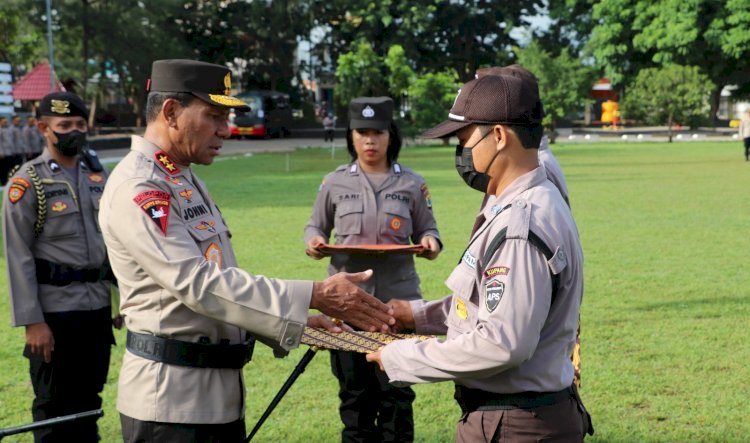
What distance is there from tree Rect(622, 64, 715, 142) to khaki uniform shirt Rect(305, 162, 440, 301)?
47.0 m

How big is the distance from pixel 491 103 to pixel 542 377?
924 mm

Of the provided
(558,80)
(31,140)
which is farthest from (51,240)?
(558,80)

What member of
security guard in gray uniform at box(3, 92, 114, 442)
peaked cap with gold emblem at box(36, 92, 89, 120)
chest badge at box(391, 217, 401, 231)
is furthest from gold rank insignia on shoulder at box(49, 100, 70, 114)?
chest badge at box(391, 217, 401, 231)

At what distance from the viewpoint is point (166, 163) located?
11.0 ft

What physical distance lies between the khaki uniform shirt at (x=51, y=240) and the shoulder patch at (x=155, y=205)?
2.02 metres

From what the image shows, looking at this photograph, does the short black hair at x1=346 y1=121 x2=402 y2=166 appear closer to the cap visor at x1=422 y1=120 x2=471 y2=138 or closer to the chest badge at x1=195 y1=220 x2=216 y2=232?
the chest badge at x1=195 y1=220 x2=216 y2=232

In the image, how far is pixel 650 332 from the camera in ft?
27.3

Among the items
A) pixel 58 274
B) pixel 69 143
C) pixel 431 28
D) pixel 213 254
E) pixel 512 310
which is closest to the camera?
pixel 512 310

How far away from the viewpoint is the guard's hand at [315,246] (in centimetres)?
543

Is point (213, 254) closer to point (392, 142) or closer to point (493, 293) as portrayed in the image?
point (493, 293)

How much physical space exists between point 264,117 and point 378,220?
49.2 meters

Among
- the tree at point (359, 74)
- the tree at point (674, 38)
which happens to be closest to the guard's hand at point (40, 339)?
the tree at point (359, 74)

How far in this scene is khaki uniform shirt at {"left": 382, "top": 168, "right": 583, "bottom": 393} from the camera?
2.71 meters

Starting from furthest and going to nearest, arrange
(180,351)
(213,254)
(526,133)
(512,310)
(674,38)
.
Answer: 1. (674,38)
2. (213,254)
3. (180,351)
4. (526,133)
5. (512,310)
